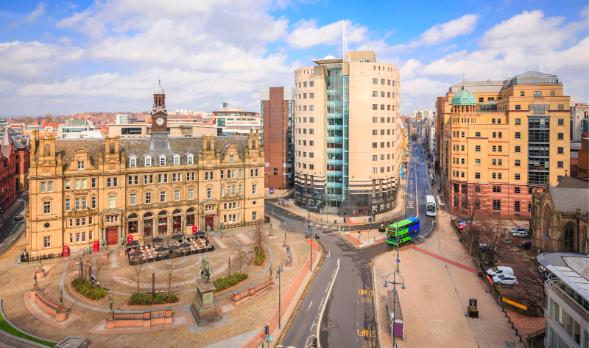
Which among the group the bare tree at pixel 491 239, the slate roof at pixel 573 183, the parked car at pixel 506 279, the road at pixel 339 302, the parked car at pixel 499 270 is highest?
the slate roof at pixel 573 183

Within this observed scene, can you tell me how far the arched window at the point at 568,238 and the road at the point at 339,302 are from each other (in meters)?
26.9

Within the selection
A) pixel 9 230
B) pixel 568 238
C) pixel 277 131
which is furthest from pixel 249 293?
pixel 277 131

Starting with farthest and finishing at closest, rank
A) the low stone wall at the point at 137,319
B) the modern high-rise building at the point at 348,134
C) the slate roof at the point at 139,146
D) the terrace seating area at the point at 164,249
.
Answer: the modern high-rise building at the point at 348,134 < the slate roof at the point at 139,146 < the terrace seating area at the point at 164,249 < the low stone wall at the point at 137,319

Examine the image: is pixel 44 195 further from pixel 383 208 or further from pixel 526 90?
pixel 526 90

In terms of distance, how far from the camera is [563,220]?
59.6 meters

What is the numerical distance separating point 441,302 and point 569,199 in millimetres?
31835

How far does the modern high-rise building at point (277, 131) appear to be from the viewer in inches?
5069

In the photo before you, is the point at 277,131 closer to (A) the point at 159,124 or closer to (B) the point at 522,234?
(A) the point at 159,124

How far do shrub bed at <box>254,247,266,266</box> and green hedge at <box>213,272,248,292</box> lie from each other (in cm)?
596

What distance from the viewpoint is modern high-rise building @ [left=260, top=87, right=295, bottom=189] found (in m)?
129

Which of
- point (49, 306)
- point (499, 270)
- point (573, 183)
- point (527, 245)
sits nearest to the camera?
point (49, 306)

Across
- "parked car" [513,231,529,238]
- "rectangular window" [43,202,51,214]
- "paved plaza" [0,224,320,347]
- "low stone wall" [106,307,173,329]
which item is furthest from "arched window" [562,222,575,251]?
"rectangular window" [43,202,51,214]

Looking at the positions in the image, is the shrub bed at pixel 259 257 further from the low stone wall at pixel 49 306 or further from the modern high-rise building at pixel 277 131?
the modern high-rise building at pixel 277 131

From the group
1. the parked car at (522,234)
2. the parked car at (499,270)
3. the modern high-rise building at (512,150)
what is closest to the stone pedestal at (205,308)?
the parked car at (499,270)
